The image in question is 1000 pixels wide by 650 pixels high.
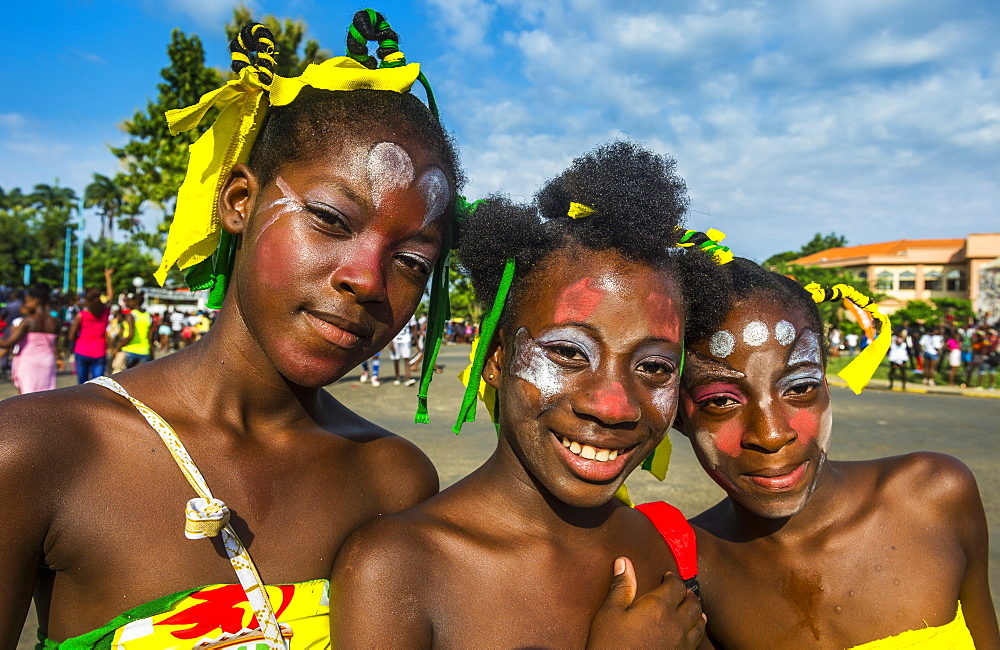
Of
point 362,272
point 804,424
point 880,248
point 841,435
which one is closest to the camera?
point 362,272

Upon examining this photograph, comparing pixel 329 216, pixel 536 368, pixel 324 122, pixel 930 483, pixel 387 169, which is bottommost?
pixel 930 483

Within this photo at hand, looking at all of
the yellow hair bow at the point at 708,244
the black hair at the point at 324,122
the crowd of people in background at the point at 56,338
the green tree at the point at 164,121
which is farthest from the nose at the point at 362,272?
the green tree at the point at 164,121

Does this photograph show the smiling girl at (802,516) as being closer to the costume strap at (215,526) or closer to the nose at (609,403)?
the nose at (609,403)

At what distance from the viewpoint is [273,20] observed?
14.1 meters

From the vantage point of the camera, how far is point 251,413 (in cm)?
177

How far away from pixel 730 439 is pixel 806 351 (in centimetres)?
40

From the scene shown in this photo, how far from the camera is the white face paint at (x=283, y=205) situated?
1646 mm

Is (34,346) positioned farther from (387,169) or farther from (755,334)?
(755,334)

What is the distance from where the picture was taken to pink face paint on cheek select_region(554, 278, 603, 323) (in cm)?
186

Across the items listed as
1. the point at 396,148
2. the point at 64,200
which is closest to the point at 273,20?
the point at 396,148

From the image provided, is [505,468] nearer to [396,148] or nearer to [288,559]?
[288,559]

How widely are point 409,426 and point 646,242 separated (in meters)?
7.83

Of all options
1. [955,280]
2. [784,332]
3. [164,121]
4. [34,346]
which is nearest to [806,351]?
[784,332]

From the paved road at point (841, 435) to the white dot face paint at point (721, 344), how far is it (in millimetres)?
3466
